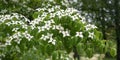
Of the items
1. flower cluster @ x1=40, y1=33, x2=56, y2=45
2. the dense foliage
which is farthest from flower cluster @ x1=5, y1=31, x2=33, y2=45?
flower cluster @ x1=40, y1=33, x2=56, y2=45

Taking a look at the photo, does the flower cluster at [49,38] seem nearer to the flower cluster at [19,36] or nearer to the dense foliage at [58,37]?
the dense foliage at [58,37]

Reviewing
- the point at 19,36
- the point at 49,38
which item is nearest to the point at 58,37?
the point at 49,38

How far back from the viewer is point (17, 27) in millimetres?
5598

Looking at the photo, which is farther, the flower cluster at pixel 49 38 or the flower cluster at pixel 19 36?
the flower cluster at pixel 19 36

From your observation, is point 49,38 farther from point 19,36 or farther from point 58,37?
point 19,36

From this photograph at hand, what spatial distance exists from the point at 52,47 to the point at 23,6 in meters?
2.83

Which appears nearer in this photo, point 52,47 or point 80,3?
point 52,47

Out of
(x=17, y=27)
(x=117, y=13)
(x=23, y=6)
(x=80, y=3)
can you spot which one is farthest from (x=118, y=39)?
(x=17, y=27)

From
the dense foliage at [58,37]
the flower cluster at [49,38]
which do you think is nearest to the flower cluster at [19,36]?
the dense foliage at [58,37]

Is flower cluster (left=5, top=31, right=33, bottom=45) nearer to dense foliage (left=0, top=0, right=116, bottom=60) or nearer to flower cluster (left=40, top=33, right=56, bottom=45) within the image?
dense foliage (left=0, top=0, right=116, bottom=60)

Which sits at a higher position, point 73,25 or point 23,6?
point 23,6

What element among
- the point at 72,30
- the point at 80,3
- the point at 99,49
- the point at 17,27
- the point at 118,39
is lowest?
the point at 99,49

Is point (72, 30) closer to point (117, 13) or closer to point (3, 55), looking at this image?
point (3, 55)

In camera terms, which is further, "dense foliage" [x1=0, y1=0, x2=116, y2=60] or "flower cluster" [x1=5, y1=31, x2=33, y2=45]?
"flower cluster" [x1=5, y1=31, x2=33, y2=45]
